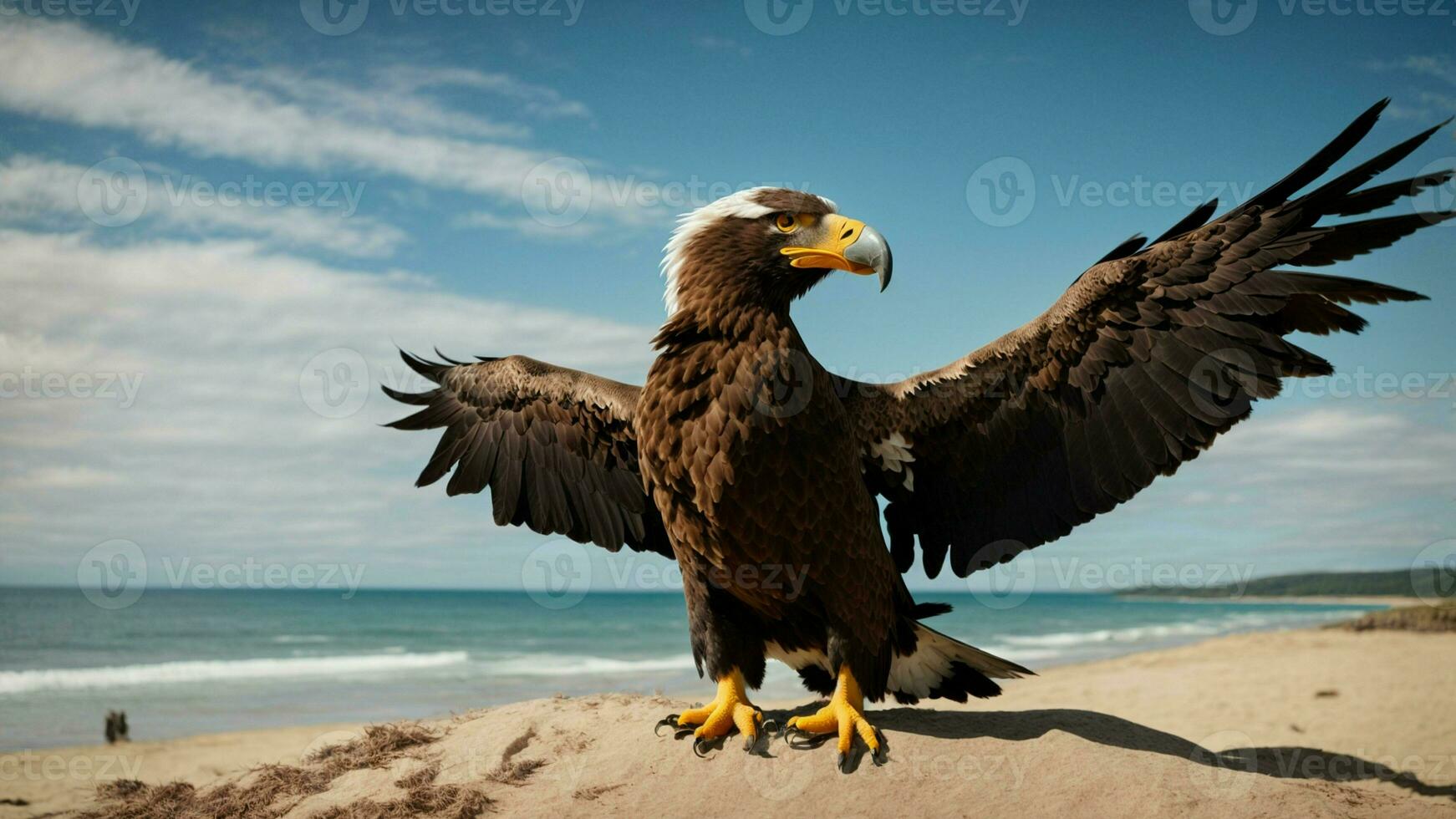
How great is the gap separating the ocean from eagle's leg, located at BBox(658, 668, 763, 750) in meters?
9.99

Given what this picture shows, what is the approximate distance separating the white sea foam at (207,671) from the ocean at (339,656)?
0.07m

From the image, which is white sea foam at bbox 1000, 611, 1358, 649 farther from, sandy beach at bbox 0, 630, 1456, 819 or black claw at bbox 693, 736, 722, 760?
black claw at bbox 693, 736, 722, 760

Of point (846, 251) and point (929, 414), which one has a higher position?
point (846, 251)

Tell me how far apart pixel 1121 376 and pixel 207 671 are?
2569cm

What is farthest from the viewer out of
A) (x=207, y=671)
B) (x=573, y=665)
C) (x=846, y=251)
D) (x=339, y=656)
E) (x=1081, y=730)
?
(x=339, y=656)

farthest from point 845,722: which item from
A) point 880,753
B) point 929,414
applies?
point 929,414

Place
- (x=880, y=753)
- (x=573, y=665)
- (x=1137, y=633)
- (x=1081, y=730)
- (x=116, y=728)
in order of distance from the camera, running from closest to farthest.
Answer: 1. (x=880, y=753)
2. (x=1081, y=730)
3. (x=116, y=728)
4. (x=573, y=665)
5. (x=1137, y=633)

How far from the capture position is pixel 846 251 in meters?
4.52

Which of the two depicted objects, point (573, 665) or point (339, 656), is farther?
point (339, 656)

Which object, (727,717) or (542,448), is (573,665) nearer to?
(542,448)

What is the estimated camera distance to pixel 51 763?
10711 mm

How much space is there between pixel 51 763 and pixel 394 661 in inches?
690

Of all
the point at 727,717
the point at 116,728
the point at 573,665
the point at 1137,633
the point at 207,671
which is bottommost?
the point at 1137,633

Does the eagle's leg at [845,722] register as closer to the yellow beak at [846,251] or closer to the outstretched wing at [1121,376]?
the outstretched wing at [1121,376]
